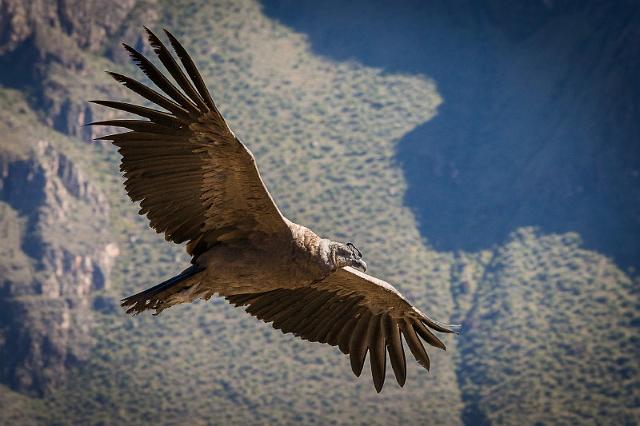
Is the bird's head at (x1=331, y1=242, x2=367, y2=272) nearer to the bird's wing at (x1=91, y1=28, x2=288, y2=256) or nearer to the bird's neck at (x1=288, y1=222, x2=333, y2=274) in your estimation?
the bird's neck at (x1=288, y1=222, x2=333, y2=274)

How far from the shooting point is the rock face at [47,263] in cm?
8700

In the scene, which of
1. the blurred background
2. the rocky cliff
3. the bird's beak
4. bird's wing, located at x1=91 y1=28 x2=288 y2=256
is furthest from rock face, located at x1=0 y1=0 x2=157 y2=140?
bird's wing, located at x1=91 y1=28 x2=288 y2=256

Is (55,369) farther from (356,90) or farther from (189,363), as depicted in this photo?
(356,90)

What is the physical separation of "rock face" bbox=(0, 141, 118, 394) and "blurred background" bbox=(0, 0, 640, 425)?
0.21m

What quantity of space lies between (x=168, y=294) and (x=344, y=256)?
2768 millimetres

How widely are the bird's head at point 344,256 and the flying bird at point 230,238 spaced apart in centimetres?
2

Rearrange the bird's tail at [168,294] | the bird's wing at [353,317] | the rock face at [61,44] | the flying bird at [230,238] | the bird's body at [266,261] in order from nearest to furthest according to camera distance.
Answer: the flying bird at [230,238] → the bird's tail at [168,294] → the bird's body at [266,261] → the bird's wing at [353,317] → the rock face at [61,44]

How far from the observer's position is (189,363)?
78.6 meters

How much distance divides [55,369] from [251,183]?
245ft

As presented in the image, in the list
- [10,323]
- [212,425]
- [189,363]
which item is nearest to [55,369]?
[10,323]

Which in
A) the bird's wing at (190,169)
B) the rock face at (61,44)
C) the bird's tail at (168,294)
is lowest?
the bird's tail at (168,294)

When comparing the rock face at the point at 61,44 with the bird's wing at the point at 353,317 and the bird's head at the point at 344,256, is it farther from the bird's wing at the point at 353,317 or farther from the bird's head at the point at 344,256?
the bird's head at the point at 344,256

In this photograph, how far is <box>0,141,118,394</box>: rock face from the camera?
87000mm

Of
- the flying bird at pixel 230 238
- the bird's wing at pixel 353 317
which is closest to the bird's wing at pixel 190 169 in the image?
the flying bird at pixel 230 238
